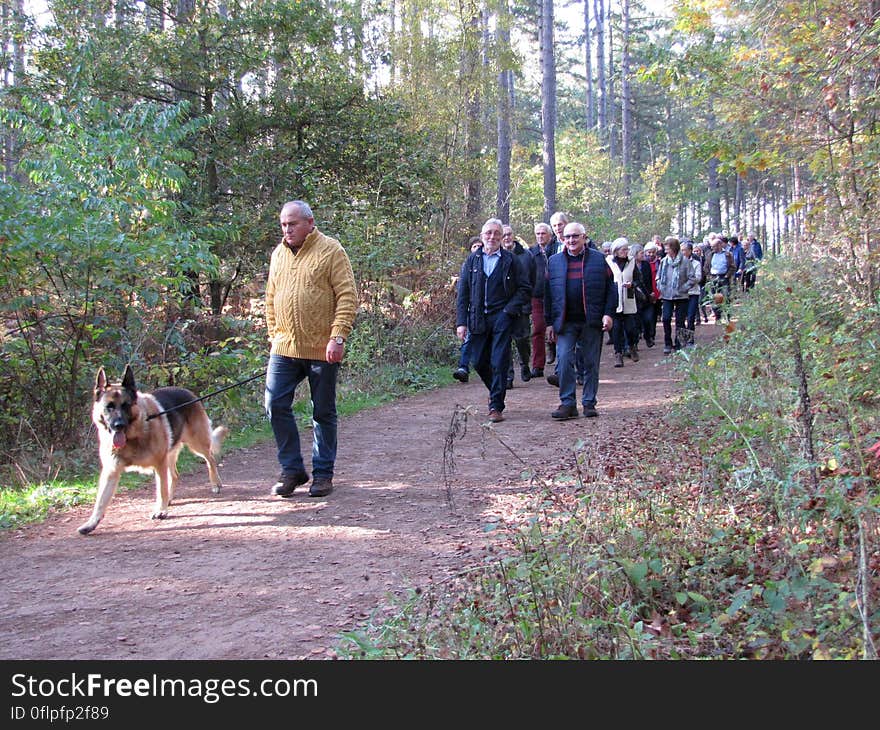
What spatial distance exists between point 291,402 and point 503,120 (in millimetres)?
17648

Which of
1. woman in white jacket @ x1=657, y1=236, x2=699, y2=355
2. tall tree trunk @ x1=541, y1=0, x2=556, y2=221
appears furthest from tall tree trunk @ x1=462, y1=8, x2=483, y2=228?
woman in white jacket @ x1=657, y1=236, x2=699, y2=355

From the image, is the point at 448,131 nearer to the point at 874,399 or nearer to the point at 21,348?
the point at 21,348

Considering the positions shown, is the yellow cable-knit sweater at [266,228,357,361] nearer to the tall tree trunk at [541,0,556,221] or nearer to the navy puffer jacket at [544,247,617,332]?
the navy puffer jacket at [544,247,617,332]

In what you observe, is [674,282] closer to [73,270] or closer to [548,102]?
[548,102]

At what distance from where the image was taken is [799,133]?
9.46 m

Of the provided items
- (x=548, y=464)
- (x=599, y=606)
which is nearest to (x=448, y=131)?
(x=548, y=464)

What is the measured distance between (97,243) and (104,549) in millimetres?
3802

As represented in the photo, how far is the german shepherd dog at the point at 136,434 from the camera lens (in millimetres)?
5938

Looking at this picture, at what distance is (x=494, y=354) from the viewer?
30.6 ft

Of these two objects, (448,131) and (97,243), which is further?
(448,131)

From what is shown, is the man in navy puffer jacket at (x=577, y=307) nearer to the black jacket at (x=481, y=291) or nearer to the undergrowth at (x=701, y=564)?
the black jacket at (x=481, y=291)

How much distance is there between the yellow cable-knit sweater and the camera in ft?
21.1

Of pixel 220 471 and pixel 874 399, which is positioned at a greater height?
pixel 874 399

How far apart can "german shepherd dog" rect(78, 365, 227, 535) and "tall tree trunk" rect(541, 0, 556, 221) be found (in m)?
16.9
